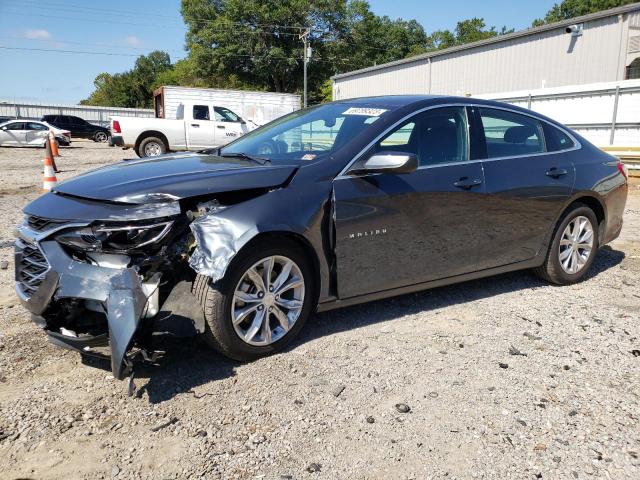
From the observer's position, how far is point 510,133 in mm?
4688

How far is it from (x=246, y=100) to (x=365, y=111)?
2393 cm

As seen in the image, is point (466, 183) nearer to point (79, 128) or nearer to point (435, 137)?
point (435, 137)

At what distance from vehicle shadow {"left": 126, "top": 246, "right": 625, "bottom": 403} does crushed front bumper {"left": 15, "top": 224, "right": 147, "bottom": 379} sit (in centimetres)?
30

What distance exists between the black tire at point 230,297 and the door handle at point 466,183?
1.44 meters

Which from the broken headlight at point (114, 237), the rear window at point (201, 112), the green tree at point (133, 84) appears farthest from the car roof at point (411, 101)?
the green tree at point (133, 84)

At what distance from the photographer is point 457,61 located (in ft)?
95.2

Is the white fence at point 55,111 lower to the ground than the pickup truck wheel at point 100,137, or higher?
higher

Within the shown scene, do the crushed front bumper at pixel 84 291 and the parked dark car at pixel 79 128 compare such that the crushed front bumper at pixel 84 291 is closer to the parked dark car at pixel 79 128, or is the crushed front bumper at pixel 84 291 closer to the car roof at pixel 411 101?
the car roof at pixel 411 101

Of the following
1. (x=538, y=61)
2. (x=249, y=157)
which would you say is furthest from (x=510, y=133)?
(x=538, y=61)

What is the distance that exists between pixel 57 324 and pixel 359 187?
6.61 feet

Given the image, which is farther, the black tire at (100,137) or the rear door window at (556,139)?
the black tire at (100,137)

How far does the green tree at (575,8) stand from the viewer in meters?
63.5

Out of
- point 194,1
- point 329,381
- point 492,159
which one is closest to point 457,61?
point 492,159

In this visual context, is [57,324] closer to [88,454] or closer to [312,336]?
[88,454]
